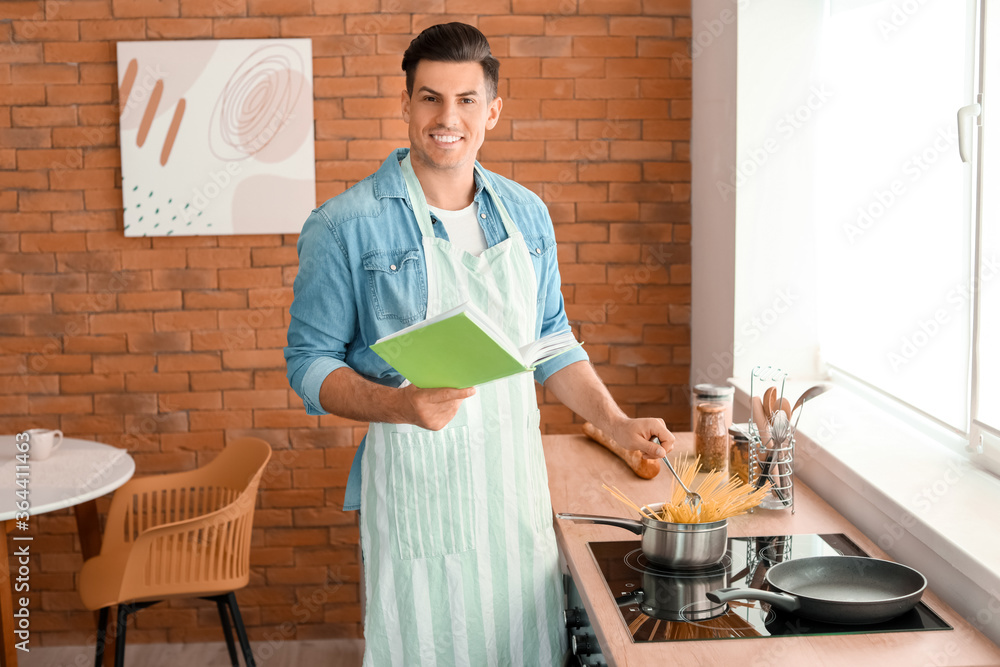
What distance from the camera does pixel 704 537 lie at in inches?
60.3

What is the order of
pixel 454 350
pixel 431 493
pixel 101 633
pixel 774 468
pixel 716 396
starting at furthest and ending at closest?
pixel 101 633, pixel 716 396, pixel 774 468, pixel 431 493, pixel 454 350

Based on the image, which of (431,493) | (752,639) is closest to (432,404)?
(431,493)

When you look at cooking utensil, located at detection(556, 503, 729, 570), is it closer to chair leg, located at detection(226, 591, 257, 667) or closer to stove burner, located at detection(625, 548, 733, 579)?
stove burner, located at detection(625, 548, 733, 579)

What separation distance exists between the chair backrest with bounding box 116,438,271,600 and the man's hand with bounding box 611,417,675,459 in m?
1.42

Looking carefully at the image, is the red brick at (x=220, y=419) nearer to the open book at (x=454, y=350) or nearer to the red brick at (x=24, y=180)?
the red brick at (x=24, y=180)

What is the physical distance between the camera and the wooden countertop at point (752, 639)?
1249 millimetres

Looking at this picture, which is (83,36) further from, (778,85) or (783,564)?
(783,564)

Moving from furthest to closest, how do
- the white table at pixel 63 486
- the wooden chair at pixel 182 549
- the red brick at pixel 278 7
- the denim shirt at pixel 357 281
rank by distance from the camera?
1. the red brick at pixel 278 7
2. the wooden chair at pixel 182 549
3. the white table at pixel 63 486
4. the denim shirt at pixel 357 281

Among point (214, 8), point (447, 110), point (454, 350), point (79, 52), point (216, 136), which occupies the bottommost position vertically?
point (454, 350)

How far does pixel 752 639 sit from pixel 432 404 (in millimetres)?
597

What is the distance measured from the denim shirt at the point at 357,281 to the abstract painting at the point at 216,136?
1.53 m

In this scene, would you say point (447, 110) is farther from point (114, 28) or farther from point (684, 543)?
point (114, 28)

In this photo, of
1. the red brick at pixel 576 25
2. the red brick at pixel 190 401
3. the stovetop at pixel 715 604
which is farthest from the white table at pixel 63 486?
the red brick at pixel 576 25

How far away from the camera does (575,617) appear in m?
1.81
